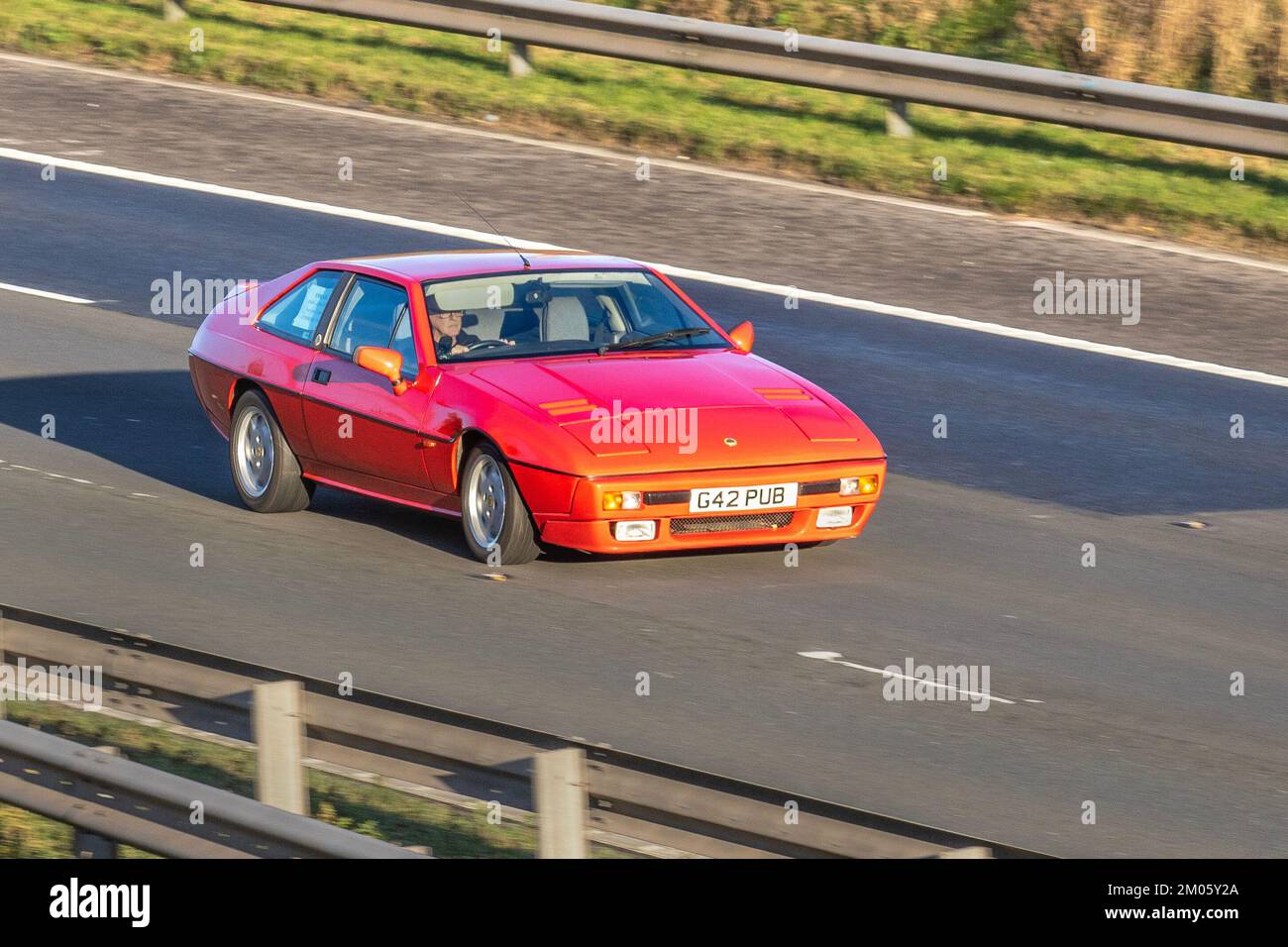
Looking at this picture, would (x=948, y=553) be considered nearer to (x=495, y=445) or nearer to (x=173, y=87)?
(x=495, y=445)

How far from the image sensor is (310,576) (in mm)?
10789

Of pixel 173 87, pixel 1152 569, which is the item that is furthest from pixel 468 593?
pixel 173 87

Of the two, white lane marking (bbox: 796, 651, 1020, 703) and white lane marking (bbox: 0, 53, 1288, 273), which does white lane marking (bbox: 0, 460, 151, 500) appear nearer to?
white lane marking (bbox: 796, 651, 1020, 703)

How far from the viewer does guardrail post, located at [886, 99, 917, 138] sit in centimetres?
2070

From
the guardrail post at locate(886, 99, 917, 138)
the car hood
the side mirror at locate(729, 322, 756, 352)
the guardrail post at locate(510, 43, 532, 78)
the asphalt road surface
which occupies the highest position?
the guardrail post at locate(510, 43, 532, 78)

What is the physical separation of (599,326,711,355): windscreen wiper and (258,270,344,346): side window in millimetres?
1692

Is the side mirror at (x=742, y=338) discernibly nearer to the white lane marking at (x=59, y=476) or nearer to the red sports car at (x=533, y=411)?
the red sports car at (x=533, y=411)

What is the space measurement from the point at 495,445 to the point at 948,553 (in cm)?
240

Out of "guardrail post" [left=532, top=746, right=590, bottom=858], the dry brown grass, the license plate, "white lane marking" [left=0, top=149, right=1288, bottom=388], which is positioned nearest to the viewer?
"guardrail post" [left=532, top=746, right=590, bottom=858]

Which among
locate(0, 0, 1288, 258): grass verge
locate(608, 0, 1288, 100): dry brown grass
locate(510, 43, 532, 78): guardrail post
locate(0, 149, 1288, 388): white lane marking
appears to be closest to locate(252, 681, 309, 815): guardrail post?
locate(0, 149, 1288, 388): white lane marking

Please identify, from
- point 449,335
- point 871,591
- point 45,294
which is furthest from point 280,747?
point 45,294

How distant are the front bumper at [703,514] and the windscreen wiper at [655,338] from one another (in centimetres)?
114

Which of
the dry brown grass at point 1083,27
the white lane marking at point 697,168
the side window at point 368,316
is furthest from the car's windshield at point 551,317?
the dry brown grass at point 1083,27

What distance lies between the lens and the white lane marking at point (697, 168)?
18.1 m
